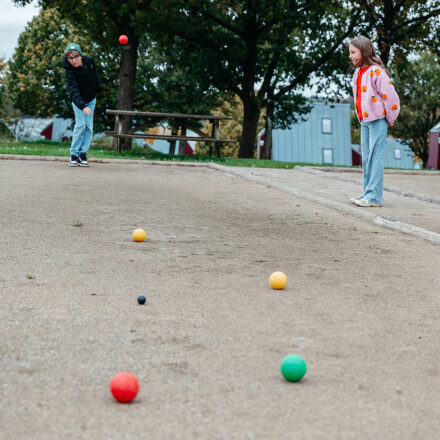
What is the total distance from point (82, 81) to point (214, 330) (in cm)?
878

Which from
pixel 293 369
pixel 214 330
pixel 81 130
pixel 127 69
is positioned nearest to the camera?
pixel 293 369

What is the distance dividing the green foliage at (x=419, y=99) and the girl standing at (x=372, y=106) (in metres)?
37.3

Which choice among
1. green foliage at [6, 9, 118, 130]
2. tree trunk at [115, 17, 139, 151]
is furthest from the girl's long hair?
green foliage at [6, 9, 118, 130]

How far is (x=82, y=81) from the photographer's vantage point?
1094cm

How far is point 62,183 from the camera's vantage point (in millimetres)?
9188

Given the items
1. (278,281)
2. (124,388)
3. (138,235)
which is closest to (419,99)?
(138,235)

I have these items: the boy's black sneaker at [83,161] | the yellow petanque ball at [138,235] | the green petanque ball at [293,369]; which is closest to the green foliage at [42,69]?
the boy's black sneaker at [83,161]

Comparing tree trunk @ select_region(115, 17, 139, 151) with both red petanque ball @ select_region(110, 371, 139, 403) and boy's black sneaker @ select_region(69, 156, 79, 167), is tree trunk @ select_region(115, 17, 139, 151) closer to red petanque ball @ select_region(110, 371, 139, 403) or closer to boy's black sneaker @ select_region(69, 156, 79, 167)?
boy's black sneaker @ select_region(69, 156, 79, 167)

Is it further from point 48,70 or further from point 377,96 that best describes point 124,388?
point 48,70

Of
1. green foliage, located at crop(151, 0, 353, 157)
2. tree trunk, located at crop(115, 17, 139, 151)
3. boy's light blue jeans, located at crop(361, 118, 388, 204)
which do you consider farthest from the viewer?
green foliage, located at crop(151, 0, 353, 157)

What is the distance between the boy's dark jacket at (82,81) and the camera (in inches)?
425

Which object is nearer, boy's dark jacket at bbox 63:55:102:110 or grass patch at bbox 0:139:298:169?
boy's dark jacket at bbox 63:55:102:110

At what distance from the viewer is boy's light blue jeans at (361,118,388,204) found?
7926 mm

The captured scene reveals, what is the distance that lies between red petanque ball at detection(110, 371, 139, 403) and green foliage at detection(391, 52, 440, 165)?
4378 centimetres
